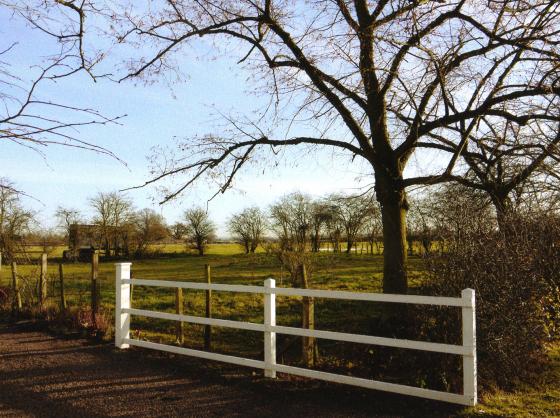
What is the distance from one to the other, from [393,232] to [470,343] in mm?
5555

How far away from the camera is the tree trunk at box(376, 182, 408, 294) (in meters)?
10.6

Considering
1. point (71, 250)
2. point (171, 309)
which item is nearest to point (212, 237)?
point (71, 250)

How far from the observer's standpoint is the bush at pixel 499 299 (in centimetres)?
702

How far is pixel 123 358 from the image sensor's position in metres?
7.93

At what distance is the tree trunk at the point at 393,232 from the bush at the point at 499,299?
2.38 metres

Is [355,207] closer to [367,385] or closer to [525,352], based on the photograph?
[525,352]

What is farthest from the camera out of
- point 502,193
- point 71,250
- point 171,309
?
point 71,250

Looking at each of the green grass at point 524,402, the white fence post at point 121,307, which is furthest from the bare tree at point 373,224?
the white fence post at point 121,307

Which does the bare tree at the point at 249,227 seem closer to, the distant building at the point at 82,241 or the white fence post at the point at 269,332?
the distant building at the point at 82,241

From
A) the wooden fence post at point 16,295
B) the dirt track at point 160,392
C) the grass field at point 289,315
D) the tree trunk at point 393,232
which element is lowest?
the grass field at point 289,315

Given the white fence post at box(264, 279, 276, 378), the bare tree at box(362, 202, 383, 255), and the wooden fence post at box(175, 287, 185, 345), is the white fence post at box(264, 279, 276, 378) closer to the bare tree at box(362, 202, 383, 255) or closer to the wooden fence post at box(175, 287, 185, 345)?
the wooden fence post at box(175, 287, 185, 345)

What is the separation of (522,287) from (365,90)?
4.95 m

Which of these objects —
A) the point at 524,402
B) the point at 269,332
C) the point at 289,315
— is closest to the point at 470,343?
the point at 524,402

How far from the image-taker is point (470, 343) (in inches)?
207
